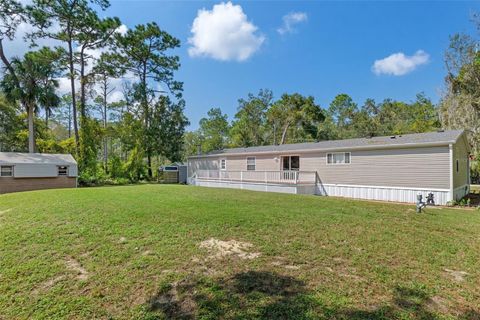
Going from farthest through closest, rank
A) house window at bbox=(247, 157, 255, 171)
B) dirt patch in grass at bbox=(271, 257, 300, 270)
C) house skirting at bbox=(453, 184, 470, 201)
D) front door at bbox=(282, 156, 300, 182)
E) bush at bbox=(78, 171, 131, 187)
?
bush at bbox=(78, 171, 131, 187) → house window at bbox=(247, 157, 255, 171) → front door at bbox=(282, 156, 300, 182) → house skirting at bbox=(453, 184, 470, 201) → dirt patch in grass at bbox=(271, 257, 300, 270)

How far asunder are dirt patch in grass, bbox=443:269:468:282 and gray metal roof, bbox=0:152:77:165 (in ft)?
72.6

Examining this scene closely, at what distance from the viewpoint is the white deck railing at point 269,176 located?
15.6m

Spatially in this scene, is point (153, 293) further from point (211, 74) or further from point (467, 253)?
point (211, 74)

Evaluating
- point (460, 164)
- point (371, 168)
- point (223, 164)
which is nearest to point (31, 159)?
point (223, 164)

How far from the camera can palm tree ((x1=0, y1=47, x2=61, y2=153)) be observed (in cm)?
2053

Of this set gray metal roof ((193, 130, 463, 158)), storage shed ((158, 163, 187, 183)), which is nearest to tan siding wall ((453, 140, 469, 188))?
gray metal roof ((193, 130, 463, 158))

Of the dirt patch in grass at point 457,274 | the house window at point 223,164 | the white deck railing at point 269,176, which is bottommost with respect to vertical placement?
the dirt patch in grass at point 457,274

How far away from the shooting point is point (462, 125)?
61.1ft

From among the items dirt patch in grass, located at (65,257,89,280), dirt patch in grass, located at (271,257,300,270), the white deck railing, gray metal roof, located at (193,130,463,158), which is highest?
gray metal roof, located at (193,130,463,158)

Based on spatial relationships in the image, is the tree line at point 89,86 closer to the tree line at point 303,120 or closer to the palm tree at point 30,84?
the palm tree at point 30,84

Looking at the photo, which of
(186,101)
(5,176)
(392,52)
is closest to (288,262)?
(5,176)

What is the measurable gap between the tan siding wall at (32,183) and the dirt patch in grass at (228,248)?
18741 mm

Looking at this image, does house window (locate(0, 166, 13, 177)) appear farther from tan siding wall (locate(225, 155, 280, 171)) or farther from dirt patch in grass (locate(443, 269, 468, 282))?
dirt patch in grass (locate(443, 269, 468, 282))

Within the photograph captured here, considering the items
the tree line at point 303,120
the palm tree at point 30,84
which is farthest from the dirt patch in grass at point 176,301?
the tree line at point 303,120
